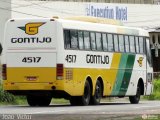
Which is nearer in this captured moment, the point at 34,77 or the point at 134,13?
the point at 34,77

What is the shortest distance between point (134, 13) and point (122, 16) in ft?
6.48

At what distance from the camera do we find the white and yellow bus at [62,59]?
28.2 metres

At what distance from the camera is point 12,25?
28.8 m

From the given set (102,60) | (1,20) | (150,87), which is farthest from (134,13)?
(102,60)

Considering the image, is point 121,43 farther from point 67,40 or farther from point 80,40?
point 67,40

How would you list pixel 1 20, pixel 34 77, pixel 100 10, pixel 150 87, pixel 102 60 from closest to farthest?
pixel 34 77
pixel 102 60
pixel 150 87
pixel 1 20
pixel 100 10

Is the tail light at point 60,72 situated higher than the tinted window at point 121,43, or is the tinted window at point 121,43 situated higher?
the tinted window at point 121,43

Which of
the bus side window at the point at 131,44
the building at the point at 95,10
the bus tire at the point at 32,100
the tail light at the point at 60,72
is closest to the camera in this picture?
the tail light at the point at 60,72

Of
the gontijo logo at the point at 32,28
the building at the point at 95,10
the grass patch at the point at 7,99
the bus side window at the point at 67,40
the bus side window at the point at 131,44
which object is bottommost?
the grass patch at the point at 7,99

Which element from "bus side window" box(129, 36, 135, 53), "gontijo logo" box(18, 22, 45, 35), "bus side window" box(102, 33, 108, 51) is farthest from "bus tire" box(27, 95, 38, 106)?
"bus side window" box(129, 36, 135, 53)

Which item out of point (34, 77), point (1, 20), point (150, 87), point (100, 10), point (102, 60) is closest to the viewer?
point (34, 77)

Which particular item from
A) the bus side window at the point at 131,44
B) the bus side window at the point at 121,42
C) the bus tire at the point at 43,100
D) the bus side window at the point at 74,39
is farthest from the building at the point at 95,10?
the bus side window at the point at 74,39

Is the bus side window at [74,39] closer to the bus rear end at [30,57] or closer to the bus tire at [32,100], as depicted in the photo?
the bus rear end at [30,57]

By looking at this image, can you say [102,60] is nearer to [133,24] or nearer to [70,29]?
[70,29]
